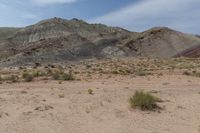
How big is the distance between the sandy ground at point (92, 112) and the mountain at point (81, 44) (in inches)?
1720

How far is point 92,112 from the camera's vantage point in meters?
18.5

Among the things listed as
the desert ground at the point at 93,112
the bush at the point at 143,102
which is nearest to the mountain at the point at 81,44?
the desert ground at the point at 93,112

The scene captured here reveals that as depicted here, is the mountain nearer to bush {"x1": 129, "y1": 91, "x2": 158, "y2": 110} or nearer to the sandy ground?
the sandy ground

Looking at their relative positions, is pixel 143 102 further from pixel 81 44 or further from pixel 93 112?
pixel 81 44

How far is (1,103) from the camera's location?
67.9 ft

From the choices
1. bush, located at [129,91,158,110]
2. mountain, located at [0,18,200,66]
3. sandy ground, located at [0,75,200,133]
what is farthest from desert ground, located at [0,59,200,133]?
mountain, located at [0,18,200,66]

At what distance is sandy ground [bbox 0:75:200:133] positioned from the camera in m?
16.2

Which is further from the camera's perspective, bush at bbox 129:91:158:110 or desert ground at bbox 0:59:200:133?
bush at bbox 129:91:158:110

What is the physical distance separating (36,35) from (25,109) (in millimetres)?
94073

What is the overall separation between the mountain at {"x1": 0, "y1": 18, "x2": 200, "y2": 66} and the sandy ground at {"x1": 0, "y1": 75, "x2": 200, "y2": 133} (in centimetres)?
4369

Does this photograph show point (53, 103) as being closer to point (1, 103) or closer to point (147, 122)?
point (1, 103)

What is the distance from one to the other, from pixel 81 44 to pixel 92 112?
68.3 metres

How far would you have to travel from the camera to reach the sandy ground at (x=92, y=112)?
16188 millimetres

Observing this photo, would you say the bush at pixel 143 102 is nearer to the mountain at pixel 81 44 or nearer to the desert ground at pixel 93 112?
the desert ground at pixel 93 112
